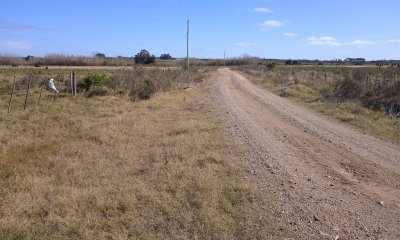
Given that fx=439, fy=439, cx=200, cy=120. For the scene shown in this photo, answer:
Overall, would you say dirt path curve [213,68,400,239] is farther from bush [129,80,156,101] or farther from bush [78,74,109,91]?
bush [78,74,109,91]

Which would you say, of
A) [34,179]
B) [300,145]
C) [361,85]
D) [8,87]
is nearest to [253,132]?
[300,145]

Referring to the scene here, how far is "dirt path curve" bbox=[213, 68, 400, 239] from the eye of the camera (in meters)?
5.50

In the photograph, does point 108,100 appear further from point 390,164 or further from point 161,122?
point 390,164

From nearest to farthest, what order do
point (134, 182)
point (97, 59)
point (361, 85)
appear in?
point (134, 182) → point (361, 85) → point (97, 59)

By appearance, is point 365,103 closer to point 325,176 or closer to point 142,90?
point 142,90

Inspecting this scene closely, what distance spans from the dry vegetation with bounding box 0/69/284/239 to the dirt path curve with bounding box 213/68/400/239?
469 millimetres

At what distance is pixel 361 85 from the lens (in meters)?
23.2

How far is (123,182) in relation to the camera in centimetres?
725

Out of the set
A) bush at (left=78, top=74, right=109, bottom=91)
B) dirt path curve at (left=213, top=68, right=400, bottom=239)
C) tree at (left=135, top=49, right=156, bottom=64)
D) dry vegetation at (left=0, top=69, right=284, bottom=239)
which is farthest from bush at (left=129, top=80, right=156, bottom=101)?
tree at (left=135, top=49, right=156, bottom=64)

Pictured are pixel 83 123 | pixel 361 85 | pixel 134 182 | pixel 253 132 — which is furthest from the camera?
pixel 361 85

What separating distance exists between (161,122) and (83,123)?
2.42 metres

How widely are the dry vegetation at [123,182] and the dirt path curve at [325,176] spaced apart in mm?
469

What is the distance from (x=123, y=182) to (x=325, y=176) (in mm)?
3506

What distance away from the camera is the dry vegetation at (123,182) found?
Result: 5406mm
